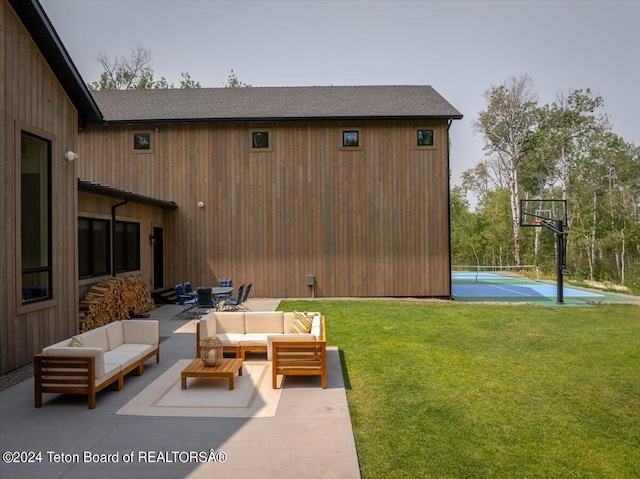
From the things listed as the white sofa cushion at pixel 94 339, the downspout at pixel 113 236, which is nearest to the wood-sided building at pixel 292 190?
the downspout at pixel 113 236

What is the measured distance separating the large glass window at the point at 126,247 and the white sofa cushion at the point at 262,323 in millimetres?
5531

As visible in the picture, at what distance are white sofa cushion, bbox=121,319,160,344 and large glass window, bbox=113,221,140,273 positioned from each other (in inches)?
195

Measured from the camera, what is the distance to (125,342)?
6445 millimetres

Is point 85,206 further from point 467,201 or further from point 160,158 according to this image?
point 467,201

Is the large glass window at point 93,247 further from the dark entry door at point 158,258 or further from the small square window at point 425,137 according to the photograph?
the small square window at point 425,137

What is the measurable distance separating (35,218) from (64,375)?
3.41 m

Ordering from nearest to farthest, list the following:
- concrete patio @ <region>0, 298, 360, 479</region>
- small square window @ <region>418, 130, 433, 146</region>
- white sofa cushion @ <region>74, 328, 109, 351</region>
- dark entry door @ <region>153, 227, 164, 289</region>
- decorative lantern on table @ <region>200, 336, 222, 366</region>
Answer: concrete patio @ <region>0, 298, 360, 479</region>, white sofa cushion @ <region>74, 328, 109, 351</region>, decorative lantern on table @ <region>200, 336, 222, 366</region>, dark entry door @ <region>153, 227, 164, 289</region>, small square window @ <region>418, 130, 433, 146</region>

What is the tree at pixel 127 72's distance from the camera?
91.1ft

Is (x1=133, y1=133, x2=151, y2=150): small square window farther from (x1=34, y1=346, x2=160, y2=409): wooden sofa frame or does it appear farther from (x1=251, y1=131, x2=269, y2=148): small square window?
(x1=34, y1=346, x2=160, y2=409): wooden sofa frame

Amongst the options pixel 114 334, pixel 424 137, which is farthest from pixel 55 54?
pixel 424 137

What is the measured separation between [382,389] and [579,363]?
358cm

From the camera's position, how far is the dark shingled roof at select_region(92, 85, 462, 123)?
13.7 m

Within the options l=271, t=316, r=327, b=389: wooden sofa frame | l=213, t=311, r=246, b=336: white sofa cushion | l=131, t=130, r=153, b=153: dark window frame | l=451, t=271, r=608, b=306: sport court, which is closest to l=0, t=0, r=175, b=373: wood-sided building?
l=213, t=311, r=246, b=336: white sofa cushion

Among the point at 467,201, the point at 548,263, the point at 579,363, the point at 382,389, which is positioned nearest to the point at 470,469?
the point at 382,389
